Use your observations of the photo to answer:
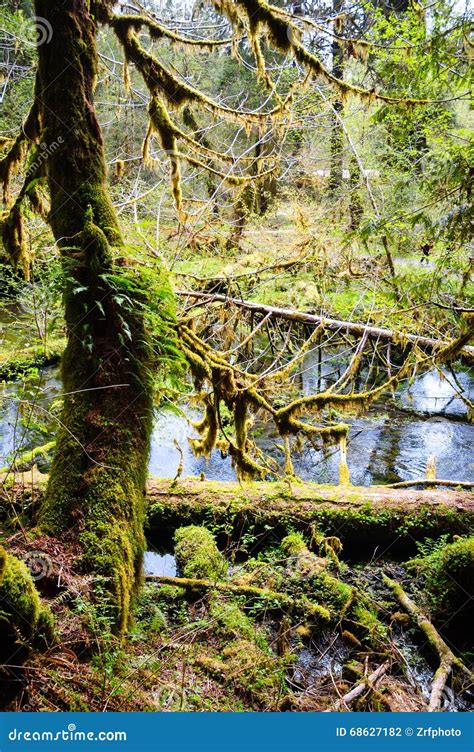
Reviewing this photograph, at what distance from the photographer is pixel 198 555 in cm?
550

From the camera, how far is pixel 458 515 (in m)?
6.18

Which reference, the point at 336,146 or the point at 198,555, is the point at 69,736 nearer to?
the point at 198,555

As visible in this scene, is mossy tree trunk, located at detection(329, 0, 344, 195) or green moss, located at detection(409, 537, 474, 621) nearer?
green moss, located at detection(409, 537, 474, 621)

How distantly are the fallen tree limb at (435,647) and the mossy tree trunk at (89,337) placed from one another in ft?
9.42

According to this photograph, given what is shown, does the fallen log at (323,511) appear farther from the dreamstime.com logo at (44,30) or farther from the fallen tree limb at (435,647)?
the dreamstime.com logo at (44,30)

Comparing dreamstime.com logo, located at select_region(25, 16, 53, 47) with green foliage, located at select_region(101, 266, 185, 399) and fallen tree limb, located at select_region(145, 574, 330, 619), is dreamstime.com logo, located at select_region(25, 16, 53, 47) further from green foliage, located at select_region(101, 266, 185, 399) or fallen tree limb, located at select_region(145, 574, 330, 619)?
fallen tree limb, located at select_region(145, 574, 330, 619)

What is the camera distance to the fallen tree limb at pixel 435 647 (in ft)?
13.2

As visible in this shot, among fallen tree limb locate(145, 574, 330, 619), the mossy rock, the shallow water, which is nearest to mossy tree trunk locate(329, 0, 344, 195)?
the shallow water

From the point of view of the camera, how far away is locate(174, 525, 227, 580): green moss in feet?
17.7

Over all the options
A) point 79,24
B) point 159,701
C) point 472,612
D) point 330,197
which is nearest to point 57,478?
point 159,701

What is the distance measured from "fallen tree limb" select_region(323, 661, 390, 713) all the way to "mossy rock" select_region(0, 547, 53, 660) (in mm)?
2436

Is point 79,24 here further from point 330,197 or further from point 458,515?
point 330,197
